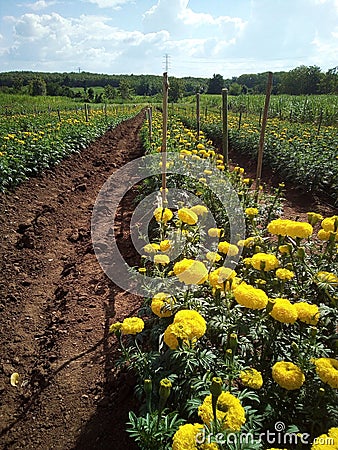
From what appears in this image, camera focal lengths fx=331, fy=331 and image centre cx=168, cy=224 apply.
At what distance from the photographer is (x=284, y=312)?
1.70 meters

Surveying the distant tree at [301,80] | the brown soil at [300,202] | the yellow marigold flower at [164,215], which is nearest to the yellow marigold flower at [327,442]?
the yellow marigold flower at [164,215]

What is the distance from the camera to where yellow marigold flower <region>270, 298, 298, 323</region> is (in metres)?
1.69

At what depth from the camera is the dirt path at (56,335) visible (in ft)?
Answer: 7.30

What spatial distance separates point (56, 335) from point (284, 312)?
219 cm

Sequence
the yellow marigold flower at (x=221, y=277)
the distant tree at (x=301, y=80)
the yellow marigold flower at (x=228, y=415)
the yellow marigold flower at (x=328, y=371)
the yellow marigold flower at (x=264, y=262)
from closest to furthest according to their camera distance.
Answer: the yellow marigold flower at (x=228, y=415)
the yellow marigold flower at (x=328, y=371)
the yellow marigold flower at (x=221, y=277)
the yellow marigold flower at (x=264, y=262)
the distant tree at (x=301, y=80)

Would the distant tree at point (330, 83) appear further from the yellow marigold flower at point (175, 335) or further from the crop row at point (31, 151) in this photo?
the yellow marigold flower at point (175, 335)

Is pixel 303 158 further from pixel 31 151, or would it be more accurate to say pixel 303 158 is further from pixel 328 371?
pixel 328 371

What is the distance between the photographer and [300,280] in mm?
2459

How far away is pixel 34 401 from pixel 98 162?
752cm

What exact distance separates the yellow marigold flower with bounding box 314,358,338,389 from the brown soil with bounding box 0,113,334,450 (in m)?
1.25

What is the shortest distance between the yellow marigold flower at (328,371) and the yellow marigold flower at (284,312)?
0.77 feet

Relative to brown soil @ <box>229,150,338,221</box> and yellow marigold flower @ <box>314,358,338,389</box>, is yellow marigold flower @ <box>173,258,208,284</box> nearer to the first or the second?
yellow marigold flower @ <box>314,358,338,389</box>

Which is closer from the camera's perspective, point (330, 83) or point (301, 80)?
point (330, 83)

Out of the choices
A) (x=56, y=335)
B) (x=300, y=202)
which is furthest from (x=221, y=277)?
(x=300, y=202)
